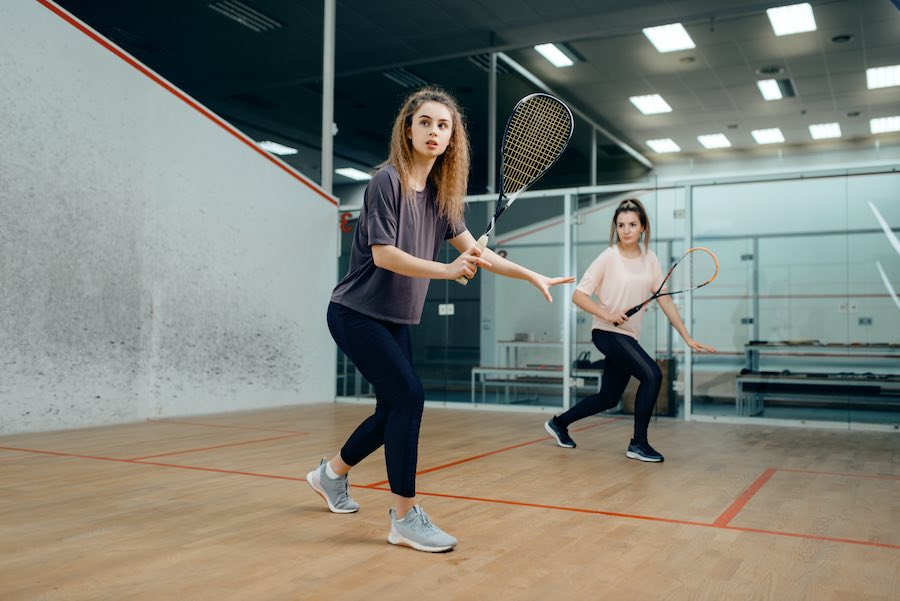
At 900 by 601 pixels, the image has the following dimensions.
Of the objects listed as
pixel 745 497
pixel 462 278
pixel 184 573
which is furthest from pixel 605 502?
pixel 184 573

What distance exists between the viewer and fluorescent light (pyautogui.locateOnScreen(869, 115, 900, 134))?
9.85 metres

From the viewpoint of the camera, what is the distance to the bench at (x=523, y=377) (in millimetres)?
5555

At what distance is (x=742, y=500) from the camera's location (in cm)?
240

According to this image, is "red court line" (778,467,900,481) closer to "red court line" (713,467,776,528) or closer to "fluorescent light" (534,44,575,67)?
"red court line" (713,467,776,528)

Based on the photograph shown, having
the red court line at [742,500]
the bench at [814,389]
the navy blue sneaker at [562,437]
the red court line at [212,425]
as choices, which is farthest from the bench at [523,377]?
the red court line at [742,500]

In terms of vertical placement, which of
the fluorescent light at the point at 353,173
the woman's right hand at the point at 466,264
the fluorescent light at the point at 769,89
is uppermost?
the fluorescent light at the point at 769,89

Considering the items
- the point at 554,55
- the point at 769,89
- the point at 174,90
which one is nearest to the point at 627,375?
the point at 174,90

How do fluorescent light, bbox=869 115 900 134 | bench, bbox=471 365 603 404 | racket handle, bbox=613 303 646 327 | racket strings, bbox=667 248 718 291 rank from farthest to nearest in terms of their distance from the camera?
fluorescent light, bbox=869 115 900 134 → bench, bbox=471 365 603 404 → racket strings, bbox=667 248 718 291 → racket handle, bbox=613 303 646 327

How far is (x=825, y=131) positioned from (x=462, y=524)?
400 inches

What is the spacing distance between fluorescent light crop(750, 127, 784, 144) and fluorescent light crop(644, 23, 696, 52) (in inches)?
132

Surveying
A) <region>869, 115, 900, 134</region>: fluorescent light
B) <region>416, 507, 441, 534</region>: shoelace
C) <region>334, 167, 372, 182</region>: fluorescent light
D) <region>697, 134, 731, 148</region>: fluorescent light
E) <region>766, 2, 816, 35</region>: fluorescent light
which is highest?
<region>766, 2, 816, 35</region>: fluorescent light

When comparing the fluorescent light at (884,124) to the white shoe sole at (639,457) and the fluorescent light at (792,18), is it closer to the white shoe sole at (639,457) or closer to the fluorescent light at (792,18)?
the fluorescent light at (792,18)

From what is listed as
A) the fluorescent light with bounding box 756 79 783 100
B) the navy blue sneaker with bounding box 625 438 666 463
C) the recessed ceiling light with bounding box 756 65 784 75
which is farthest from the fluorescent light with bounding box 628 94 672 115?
the navy blue sneaker with bounding box 625 438 666 463

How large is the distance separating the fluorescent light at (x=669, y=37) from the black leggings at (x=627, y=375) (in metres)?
4.98
